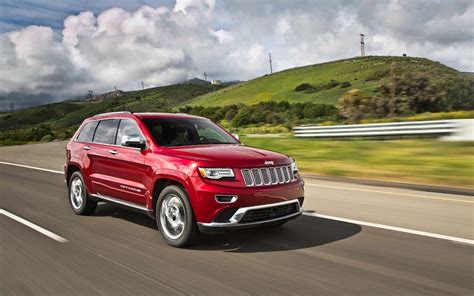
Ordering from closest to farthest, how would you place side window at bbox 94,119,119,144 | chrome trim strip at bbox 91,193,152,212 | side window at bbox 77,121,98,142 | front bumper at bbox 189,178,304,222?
front bumper at bbox 189,178,304,222 < chrome trim strip at bbox 91,193,152,212 < side window at bbox 94,119,119,144 < side window at bbox 77,121,98,142

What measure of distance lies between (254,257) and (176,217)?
1.13 metres

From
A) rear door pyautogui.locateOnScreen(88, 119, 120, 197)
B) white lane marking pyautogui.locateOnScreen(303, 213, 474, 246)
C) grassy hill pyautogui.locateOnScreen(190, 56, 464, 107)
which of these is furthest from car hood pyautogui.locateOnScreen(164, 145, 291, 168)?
grassy hill pyautogui.locateOnScreen(190, 56, 464, 107)

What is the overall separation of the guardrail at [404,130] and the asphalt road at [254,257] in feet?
29.1

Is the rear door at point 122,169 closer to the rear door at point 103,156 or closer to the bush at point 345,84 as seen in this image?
the rear door at point 103,156

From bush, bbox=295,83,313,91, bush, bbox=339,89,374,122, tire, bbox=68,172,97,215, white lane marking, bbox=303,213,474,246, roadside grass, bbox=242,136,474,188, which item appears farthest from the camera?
bush, bbox=295,83,313,91

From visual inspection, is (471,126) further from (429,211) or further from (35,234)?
(35,234)

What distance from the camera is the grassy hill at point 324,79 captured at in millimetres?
99812

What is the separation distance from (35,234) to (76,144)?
2049 mm

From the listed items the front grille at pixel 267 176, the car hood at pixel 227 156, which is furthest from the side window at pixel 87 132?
the front grille at pixel 267 176

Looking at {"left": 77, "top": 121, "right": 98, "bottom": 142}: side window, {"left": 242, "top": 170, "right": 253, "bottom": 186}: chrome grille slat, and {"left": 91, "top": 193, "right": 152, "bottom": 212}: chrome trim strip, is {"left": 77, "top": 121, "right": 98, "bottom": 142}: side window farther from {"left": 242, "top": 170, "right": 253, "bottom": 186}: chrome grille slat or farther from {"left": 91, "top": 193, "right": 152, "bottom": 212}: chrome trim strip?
{"left": 242, "top": 170, "right": 253, "bottom": 186}: chrome grille slat

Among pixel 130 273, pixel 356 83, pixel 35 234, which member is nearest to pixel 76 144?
pixel 35 234

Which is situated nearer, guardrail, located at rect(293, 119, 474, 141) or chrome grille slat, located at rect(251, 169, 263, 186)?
chrome grille slat, located at rect(251, 169, 263, 186)

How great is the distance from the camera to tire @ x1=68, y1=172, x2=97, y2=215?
25.3 feet

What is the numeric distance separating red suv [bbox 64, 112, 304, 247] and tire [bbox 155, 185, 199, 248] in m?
0.01
